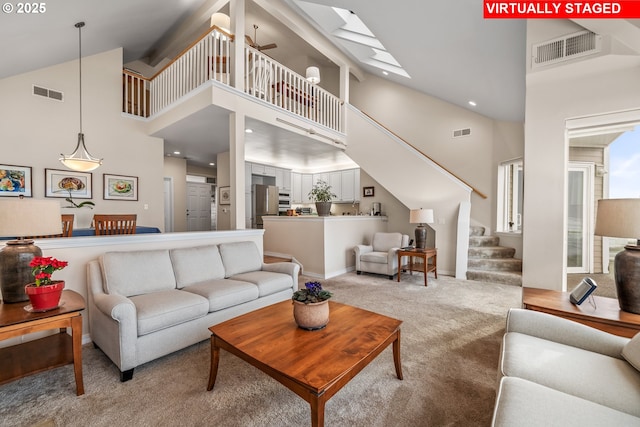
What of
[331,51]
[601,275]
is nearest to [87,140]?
[331,51]

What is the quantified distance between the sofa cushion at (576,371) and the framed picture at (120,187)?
6398 millimetres

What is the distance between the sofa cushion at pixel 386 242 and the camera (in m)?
5.34

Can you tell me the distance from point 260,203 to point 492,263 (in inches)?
211

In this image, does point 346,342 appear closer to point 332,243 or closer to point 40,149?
point 332,243

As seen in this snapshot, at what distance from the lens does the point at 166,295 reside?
7.66 ft

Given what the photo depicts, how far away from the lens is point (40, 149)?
451 centimetres

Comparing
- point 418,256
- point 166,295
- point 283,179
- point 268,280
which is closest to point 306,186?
point 283,179

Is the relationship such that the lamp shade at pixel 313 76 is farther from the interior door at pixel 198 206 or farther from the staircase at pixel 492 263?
the interior door at pixel 198 206

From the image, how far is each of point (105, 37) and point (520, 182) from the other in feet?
26.3

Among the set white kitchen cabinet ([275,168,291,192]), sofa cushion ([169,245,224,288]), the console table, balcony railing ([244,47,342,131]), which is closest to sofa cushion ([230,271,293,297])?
sofa cushion ([169,245,224,288])

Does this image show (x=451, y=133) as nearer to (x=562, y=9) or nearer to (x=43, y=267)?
(x=562, y=9)

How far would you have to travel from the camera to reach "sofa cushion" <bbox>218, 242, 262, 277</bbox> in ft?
10.5

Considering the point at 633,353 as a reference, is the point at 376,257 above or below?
below

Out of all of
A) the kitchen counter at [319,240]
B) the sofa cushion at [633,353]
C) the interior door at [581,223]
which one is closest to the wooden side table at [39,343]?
the sofa cushion at [633,353]
